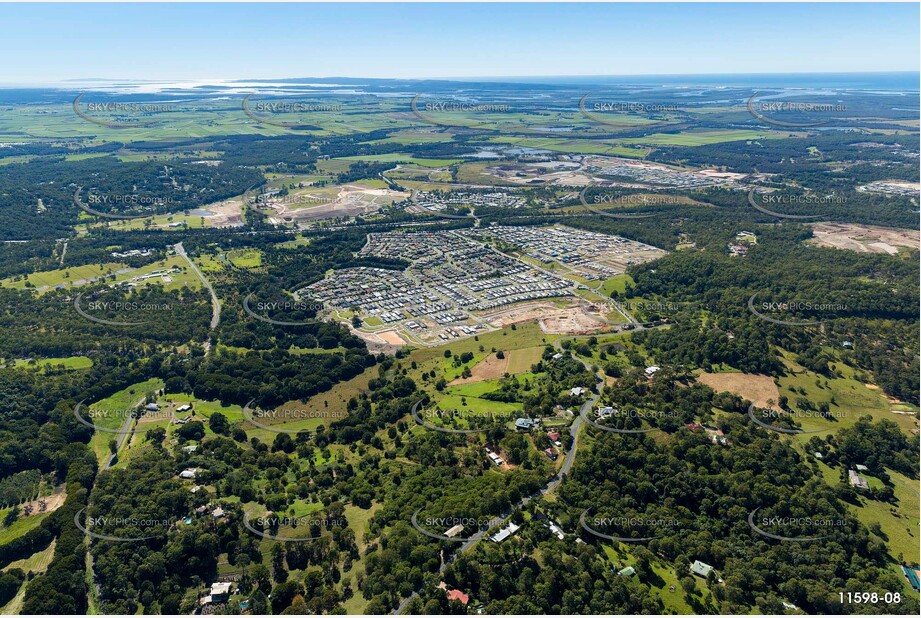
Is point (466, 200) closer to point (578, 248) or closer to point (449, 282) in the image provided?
point (578, 248)

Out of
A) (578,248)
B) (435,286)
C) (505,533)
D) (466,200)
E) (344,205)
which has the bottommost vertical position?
(505,533)

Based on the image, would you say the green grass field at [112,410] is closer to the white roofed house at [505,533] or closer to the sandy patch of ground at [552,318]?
the white roofed house at [505,533]

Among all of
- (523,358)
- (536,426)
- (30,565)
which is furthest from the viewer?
(523,358)

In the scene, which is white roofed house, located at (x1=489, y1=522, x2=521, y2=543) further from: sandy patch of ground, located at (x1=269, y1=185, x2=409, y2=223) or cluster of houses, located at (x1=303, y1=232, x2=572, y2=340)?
sandy patch of ground, located at (x1=269, y1=185, x2=409, y2=223)

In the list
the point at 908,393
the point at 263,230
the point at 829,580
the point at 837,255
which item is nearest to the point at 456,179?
the point at 263,230

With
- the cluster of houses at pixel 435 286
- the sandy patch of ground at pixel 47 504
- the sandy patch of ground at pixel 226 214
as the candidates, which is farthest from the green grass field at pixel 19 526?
the sandy patch of ground at pixel 226 214

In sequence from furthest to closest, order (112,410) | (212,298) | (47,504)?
1. (212,298)
2. (112,410)
3. (47,504)

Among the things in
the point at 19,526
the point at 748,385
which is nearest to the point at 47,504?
the point at 19,526
